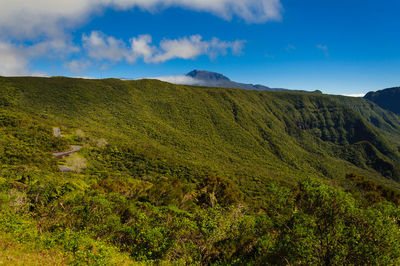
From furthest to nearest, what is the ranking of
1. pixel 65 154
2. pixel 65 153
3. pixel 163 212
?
pixel 65 153
pixel 65 154
pixel 163 212

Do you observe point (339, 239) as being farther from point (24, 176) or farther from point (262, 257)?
point (24, 176)

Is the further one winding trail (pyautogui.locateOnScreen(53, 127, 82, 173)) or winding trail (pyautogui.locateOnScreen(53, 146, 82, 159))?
winding trail (pyautogui.locateOnScreen(53, 146, 82, 159))

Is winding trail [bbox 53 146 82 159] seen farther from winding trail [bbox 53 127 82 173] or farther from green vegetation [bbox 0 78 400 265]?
green vegetation [bbox 0 78 400 265]

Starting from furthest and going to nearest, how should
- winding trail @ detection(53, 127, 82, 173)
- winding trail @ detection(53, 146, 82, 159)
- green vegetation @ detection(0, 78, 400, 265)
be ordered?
winding trail @ detection(53, 146, 82, 159), winding trail @ detection(53, 127, 82, 173), green vegetation @ detection(0, 78, 400, 265)

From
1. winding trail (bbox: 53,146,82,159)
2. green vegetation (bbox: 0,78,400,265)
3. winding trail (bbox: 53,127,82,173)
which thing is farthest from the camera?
winding trail (bbox: 53,146,82,159)

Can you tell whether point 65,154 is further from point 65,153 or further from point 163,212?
point 163,212

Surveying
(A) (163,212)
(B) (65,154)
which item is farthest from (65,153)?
(A) (163,212)

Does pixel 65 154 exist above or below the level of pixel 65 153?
below

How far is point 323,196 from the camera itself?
40.2 feet

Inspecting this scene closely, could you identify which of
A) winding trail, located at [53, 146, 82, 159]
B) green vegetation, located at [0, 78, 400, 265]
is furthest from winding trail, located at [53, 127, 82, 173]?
green vegetation, located at [0, 78, 400, 265]

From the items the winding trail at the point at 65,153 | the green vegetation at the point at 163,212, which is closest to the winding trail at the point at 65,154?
the winding trail at the point at 65,153

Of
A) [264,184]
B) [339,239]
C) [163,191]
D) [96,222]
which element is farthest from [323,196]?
[264,184]

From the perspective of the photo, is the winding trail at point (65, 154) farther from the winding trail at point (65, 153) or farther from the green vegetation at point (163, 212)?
the green vegetation at point (163, 212)

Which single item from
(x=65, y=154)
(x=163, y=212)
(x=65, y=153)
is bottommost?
(x=65, y=154)
